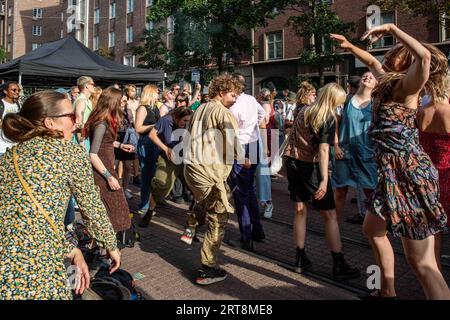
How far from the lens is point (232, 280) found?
394 centimetres

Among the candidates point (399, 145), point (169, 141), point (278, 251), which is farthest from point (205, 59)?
point (399, 145)

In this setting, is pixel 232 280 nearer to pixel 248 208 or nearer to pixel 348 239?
pixel 248 208

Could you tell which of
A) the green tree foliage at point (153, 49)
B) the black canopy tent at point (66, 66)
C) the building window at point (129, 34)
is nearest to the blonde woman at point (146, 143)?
the black canopy tent at point (66, 66)

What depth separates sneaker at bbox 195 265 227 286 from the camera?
3.79 m

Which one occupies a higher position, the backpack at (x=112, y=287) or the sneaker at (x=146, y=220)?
the sneaker at (x=146, y=220)

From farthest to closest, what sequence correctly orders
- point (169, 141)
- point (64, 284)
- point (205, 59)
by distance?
1. point (205, 59)
2. point (169, 141)
3. point (64, 284)

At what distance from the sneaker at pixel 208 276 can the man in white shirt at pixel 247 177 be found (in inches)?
38.5

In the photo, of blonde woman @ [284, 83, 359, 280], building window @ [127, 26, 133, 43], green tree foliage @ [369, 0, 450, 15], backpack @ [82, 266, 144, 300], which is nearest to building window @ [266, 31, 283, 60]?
green tree foliage @ [369, 0, 450, 15]

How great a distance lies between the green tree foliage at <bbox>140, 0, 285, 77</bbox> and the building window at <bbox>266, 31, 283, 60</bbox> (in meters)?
4.03

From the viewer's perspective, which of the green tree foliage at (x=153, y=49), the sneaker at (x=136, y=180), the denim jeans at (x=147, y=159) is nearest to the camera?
the denim jeans at (x=147, y=159)

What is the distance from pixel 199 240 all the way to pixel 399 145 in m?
3.17

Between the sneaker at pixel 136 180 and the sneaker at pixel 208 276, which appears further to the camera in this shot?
the sneaker at pixel 136 180

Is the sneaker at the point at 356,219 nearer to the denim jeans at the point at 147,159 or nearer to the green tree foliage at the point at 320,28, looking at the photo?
the denim jeans at the point at 147,159

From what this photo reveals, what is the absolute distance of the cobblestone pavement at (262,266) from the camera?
12.0 ft
